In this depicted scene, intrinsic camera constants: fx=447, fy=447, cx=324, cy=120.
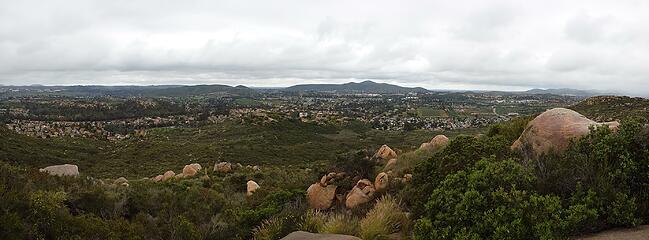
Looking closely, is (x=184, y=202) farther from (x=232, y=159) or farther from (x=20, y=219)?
(x=232, y=159)

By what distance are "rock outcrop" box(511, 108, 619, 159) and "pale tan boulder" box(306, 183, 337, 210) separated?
5.38m

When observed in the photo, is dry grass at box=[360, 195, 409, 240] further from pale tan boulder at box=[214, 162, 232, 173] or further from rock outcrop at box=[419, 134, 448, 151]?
pale tan boulder at box=[214, 162, 232, 173]

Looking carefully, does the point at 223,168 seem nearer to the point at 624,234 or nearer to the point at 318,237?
the point at 318,237

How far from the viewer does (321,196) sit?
13.6 meters

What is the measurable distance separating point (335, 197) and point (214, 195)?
4.99 m

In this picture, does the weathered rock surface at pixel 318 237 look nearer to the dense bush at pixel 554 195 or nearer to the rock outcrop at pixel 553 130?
the dense bush at pixel 554 195

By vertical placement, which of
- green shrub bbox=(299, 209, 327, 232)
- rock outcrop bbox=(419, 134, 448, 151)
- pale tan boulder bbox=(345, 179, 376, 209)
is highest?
rock outcrop bbox=(419, 134, 448, 151)

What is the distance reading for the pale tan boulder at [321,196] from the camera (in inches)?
520

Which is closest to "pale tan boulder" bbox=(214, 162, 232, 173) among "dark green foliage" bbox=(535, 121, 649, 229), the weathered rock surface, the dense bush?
the weathered rock surface

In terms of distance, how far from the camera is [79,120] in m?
101

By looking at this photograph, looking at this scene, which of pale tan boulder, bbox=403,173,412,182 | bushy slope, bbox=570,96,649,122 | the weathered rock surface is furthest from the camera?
bushy slope, bbox=570,96,649,122

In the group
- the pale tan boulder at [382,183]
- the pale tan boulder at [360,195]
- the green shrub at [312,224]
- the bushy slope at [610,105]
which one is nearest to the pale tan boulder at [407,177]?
the pale tan boulder at [382,183]

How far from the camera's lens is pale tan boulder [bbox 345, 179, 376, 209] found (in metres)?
12.1

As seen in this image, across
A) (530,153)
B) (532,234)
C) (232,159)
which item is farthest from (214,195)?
(232,159)
